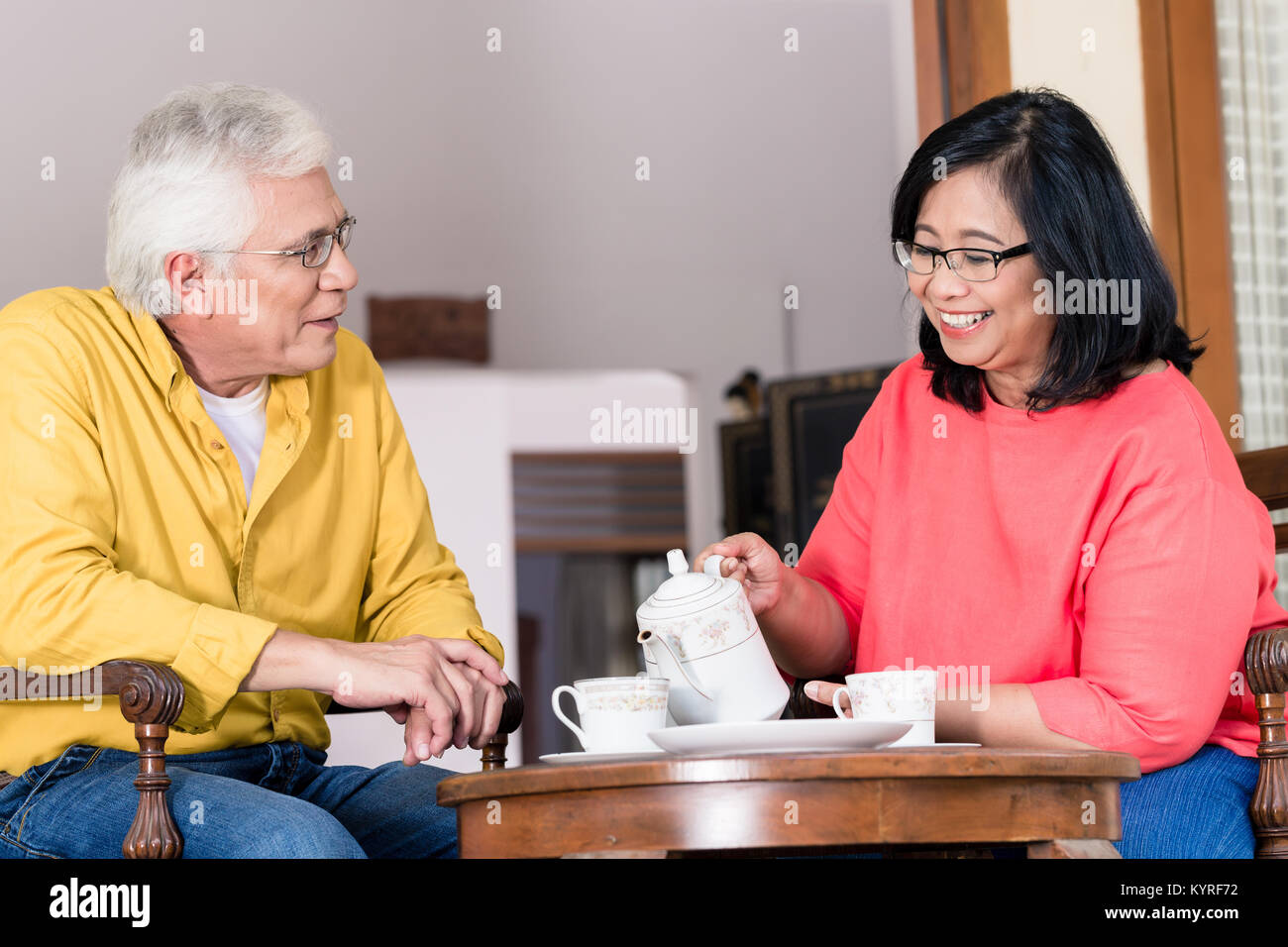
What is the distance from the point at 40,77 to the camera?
502cm

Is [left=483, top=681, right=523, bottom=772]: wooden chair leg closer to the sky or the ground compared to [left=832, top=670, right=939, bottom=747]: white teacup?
closer to the ground

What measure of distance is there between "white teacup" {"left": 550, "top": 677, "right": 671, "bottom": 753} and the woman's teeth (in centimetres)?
66

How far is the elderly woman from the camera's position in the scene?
1552mm

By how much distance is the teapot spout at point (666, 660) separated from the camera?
1.50 metres

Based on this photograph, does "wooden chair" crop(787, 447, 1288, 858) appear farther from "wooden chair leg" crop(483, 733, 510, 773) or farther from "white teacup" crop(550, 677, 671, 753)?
"wooden chair leg" crop(483, 733, 510, 773)

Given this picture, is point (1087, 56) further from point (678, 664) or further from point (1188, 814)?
point (678, 664)

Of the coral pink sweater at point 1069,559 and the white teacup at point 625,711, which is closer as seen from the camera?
the white teacup at point 625,711

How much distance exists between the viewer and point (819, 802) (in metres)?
1.21

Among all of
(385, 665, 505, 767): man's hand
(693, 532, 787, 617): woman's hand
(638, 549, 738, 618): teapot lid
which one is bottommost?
(385, 665, 505, 767): man's hand

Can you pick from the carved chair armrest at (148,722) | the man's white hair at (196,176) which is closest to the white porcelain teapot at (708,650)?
the carved chair armrest at (148,722)

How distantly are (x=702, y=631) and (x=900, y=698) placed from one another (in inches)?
8.2

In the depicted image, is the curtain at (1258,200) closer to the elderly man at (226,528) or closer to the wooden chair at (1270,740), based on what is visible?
the wooden chair at (1270,740)

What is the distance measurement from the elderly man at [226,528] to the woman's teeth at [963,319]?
714 millimetres
